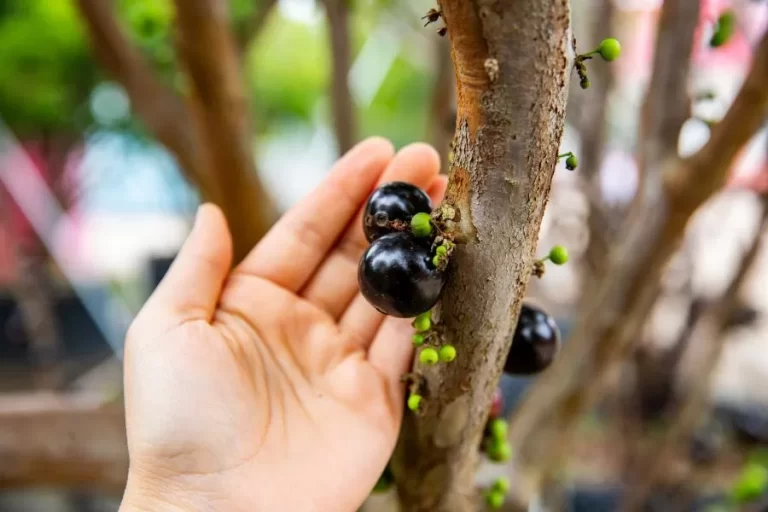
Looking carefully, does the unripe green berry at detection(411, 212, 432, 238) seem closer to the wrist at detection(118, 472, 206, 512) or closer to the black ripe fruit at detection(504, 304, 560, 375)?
the black ripe fruit at detection(504, 304, 560, 375)

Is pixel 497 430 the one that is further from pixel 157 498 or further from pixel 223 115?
pixel 223 115

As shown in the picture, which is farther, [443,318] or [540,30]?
[443,318]

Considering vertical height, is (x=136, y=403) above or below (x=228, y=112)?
below

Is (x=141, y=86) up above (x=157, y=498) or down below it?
above

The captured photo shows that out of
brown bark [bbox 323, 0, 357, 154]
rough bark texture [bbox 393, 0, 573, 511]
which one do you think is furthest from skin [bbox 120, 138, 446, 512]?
brown bark [bbox 323, 0, 357, 154]

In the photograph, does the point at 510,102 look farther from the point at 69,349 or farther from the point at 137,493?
the point at 69,349

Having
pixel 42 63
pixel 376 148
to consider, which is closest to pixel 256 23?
pixel 376 148

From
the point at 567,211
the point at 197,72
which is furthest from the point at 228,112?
the point at 567,211
